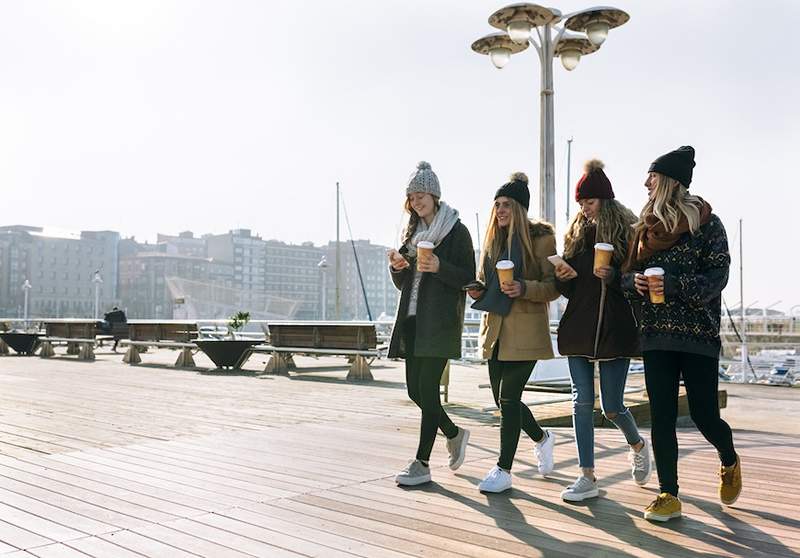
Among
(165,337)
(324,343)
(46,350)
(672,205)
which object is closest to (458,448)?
(672,205)

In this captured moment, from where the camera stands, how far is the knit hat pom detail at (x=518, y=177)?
13.8 feet

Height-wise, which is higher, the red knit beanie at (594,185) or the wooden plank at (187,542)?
the red knit beanie at (594,185)

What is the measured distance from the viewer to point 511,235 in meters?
4.16

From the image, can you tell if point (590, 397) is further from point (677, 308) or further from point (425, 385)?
point (425, 385)

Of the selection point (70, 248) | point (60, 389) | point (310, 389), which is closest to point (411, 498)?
point (310, 389)

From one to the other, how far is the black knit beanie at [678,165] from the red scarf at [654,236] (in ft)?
0.44

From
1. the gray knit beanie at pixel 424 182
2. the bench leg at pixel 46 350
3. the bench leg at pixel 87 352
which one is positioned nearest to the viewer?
the gray knit beanie at pixel 424 182

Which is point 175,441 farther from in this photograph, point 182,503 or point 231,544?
point 231,544

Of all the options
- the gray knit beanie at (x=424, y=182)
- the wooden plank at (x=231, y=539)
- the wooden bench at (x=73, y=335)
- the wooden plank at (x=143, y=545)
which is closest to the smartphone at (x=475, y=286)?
the gray knit beanie at (x=424, y=182)

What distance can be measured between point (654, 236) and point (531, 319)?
829 mm

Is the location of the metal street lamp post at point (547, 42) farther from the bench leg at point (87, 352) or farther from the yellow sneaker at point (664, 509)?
the bench leg at point (87, 352)

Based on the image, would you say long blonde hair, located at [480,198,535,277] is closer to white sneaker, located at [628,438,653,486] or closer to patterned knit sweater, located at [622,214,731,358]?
patterned knit sweater, located at [622,214,731,358]

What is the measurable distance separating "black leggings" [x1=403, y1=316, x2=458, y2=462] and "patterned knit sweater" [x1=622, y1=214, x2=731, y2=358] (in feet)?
3.97

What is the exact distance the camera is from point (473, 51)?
35.9 feet
